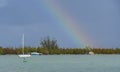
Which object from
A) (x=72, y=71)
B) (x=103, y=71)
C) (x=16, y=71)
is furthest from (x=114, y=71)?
(x=16, y=71)

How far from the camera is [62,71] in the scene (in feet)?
272

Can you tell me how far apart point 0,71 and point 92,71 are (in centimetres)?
1947

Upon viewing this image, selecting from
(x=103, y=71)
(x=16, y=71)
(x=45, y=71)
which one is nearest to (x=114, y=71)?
(x=103, y=71)

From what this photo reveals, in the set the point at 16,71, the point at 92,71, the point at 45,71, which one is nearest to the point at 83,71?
the point at 92,71

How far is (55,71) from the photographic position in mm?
83062

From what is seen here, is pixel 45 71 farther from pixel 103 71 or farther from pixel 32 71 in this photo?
pixel 103 71

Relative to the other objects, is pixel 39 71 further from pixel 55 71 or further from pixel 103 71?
pixel 103 71

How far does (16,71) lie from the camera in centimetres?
8400

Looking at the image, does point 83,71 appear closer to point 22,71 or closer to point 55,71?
point 55,71

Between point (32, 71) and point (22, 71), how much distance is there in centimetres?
214

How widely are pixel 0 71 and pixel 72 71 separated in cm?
1524

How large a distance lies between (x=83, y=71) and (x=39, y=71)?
936cm

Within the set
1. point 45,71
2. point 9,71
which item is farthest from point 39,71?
point 9,71

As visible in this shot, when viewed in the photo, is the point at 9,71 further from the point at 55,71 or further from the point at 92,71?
the point at 92,71
